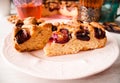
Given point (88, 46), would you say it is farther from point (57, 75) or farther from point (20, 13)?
point (20, 13)

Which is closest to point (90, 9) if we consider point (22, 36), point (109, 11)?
point (109, 11)

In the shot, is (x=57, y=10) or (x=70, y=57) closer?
(x=70, y=57)

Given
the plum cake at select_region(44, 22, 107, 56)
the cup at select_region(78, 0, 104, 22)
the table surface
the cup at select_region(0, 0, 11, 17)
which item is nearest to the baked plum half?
the plum cake at select_region(44, 22, 107, 56)

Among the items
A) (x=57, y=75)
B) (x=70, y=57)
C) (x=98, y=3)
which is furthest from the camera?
(x=98, y=3)

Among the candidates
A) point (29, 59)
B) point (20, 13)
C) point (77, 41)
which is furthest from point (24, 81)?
point (20, 13)

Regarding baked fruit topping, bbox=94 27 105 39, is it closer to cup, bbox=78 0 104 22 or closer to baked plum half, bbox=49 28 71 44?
baked plum half, bbox=49 28 71 44

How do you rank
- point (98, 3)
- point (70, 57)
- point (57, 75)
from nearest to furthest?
1. point (57, 75)
2. point (70, 57)
3. point (98, 3)

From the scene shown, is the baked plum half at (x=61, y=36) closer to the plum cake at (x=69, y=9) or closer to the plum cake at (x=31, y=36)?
the plum cake at (x=31, y=36)
